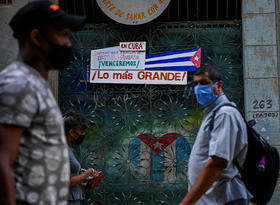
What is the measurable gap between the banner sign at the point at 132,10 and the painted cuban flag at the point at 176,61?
2.22ft

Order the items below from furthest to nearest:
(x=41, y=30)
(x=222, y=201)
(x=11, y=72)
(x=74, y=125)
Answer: (x=74, y=125), (x=222, y=201), (x=41, y=30), (x=11, y=72)

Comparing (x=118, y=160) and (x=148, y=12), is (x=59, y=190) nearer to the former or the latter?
(x=118, y=160)

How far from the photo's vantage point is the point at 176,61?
8.05 meters

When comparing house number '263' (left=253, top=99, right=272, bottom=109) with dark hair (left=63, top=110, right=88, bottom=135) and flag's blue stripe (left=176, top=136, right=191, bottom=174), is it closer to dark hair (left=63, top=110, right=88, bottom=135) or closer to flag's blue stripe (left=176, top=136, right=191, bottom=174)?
flag's blue stripe (left=176, top=136, right=191, bottom=174)

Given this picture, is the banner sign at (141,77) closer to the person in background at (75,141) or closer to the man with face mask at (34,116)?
the person in background at (75,141)

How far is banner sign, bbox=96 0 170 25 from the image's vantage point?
8.09 m

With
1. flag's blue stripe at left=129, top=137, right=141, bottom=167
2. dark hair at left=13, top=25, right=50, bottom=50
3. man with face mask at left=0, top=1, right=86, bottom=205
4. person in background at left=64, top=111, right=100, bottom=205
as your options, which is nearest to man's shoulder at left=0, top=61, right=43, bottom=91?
man with face mask at left=0, top=1, right=86, bottom=205

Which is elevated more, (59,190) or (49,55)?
(49,55)

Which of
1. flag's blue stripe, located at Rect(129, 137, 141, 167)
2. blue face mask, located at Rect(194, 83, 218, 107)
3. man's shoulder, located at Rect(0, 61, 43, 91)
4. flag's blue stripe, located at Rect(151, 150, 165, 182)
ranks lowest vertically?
flag's blue stripe, located at Rect(151, 150, 165, 182)

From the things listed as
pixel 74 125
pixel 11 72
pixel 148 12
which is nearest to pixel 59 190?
pixel 11 72

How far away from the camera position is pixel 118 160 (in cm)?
793

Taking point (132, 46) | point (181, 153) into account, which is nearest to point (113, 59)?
point (132, 46)

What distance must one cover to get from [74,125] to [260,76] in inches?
155

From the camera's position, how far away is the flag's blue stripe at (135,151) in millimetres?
7906
